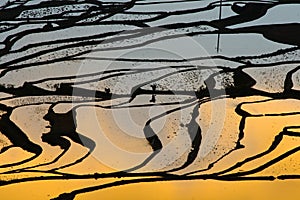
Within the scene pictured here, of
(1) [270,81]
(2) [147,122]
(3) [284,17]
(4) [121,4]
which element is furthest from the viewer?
(4) [121,4]

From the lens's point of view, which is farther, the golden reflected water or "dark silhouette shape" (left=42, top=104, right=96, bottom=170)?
"dark silhouette shape" (left=42, top=104, right=96, bottom=170)

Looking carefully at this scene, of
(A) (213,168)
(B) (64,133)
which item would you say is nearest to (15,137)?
(B) (64,133)

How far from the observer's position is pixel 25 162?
1.63m

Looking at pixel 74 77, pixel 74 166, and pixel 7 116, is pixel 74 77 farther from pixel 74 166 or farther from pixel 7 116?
pixel 74 166

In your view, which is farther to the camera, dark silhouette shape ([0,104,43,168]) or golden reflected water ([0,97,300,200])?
dark silhouette shape ([0,104,43,168])

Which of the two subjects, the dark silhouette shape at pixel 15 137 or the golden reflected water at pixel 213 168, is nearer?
the golden reflected water at pixel 213 168

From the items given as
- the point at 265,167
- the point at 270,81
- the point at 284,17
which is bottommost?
the point at 265,167

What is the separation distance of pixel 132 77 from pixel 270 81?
612 mm

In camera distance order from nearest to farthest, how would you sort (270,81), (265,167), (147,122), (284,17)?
(265,167), (147,122), (270,81), (284,17)

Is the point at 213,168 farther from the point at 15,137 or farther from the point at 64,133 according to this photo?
the point at 15,137

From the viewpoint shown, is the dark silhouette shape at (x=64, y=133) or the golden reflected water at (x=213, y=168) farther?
the dark silhouette shape at (x=64, y=133)

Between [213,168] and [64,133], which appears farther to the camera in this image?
[64,133]

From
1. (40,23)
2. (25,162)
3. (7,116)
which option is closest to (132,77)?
(7,116)

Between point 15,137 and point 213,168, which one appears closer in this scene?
point 213,168
